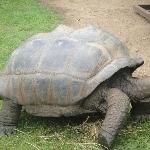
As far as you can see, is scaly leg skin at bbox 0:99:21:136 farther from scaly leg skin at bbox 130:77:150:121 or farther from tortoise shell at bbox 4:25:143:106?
scaly leg skin at bbox 130:77:150:121

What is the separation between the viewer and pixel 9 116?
451cm

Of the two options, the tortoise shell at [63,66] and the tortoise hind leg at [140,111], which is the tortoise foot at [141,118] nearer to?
the tortoise hind leg at [140,111]

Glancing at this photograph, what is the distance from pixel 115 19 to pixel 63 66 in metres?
5.15

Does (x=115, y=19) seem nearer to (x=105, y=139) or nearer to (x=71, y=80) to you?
(x=71, y=80)

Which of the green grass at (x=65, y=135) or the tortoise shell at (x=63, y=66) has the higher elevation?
the tortoise shell at (x=63, y=66)

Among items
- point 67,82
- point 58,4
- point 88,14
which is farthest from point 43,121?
point 58,4

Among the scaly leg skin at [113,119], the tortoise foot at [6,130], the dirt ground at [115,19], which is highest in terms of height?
the scaly leg skin at [113,119]

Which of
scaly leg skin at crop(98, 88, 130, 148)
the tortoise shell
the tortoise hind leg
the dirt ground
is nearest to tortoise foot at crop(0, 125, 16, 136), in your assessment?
the tortoise shell

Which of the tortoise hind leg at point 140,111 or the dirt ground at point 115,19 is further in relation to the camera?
the dirt ground at point 115,19

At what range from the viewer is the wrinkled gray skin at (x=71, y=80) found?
420 centimetres

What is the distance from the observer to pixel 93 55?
4289 mm

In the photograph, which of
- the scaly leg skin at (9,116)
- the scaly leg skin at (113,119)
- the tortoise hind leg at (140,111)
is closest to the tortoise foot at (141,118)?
the tortoise hind leg at (140,111)

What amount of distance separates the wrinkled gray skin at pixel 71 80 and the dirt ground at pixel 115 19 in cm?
164

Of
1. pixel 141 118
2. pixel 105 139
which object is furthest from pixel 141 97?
pixel 105 139
